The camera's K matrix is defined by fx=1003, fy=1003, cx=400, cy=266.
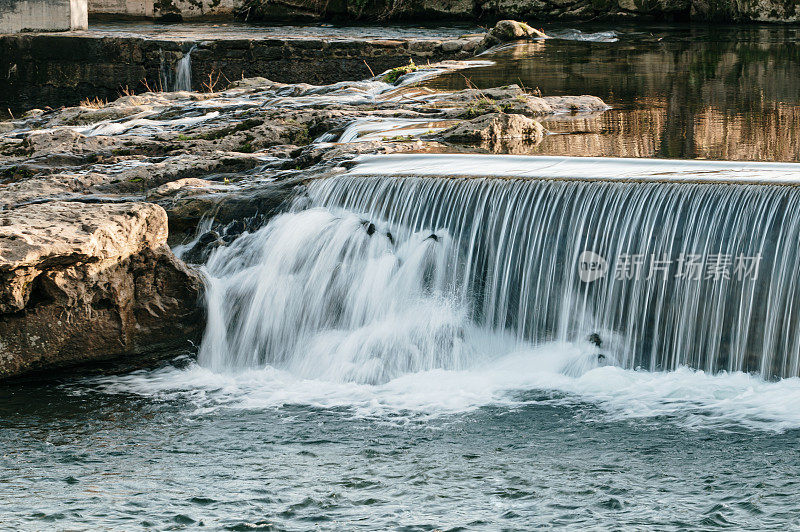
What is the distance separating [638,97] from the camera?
462 inches

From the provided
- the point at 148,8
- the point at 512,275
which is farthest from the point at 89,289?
the point at 148,8

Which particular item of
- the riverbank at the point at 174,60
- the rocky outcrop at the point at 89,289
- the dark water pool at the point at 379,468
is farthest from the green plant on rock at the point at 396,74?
the dark water pool at the point at 379,468

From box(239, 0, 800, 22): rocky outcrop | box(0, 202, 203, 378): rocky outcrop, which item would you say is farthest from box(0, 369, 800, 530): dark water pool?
box(239, 0, 800, 22): rocky outcrop

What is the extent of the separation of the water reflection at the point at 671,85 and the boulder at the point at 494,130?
28 cm

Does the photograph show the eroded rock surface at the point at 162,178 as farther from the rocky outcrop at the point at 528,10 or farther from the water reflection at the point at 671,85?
the rocky outcrop at the point at 528,10

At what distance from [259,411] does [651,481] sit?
2.41m

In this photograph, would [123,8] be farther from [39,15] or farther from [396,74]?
[396,74]

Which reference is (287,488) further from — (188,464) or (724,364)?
(724,364)

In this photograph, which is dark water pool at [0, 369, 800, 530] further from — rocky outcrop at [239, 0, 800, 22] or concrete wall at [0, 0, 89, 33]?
rocky outcrop at [239, 0, 800, 22]

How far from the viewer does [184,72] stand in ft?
55.8

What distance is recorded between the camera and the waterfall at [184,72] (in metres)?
16.9

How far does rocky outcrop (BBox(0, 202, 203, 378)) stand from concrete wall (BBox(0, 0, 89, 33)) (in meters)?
12.0

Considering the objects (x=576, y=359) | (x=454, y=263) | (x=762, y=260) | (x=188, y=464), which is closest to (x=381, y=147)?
(x=454, y=263)

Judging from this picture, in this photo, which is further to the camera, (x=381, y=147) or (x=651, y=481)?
(x=381, y=147)
